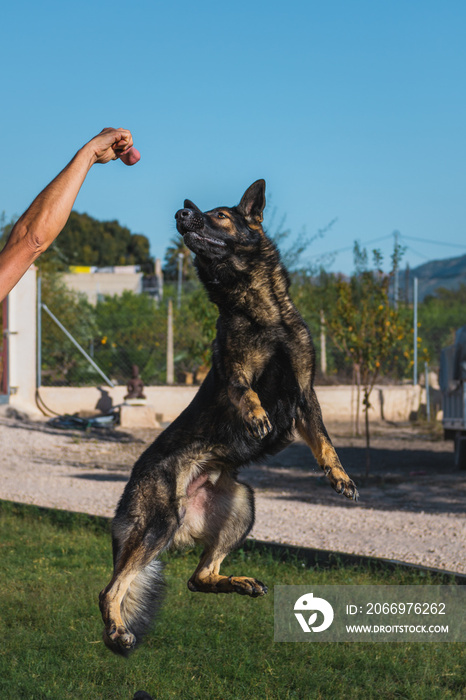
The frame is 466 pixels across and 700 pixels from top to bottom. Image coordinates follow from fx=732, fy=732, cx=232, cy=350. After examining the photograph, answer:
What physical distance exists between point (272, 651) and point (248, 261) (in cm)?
288

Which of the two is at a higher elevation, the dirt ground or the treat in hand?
the treat in hand

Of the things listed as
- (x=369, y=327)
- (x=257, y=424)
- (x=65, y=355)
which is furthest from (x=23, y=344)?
(x=257, y=424)

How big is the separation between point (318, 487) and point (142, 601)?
8.84 metres

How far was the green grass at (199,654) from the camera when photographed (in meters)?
4.16

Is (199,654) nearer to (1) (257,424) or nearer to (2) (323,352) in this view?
(1) (257,424)

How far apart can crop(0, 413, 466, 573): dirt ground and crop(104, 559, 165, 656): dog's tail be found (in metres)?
4.47

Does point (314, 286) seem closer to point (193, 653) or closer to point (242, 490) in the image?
point (193, 653)

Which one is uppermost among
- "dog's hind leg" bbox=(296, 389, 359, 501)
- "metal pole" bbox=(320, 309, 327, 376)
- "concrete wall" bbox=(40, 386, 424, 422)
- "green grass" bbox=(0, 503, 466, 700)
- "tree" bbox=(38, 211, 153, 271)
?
"tree" bbox=(38, 211, 153, 271)

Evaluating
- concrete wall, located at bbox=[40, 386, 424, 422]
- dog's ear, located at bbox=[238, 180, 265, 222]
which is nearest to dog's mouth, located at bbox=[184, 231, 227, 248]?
dog's ear, located at bbox=[238, 180, 265, 222]

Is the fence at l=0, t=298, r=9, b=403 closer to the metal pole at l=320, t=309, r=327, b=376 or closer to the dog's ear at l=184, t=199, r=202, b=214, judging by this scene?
the metal pole at l=320, t=309, r=327, b=376

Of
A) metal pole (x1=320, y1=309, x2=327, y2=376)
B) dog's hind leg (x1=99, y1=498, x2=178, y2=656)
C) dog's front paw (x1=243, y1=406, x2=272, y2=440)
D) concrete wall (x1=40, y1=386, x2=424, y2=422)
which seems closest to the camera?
dog's front paw (x1=243, y1=406, x2=272, y2=440)

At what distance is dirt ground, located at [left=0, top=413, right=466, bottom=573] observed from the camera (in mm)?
7723

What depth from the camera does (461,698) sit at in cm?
405

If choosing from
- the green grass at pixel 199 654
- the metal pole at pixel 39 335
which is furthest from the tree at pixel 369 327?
the metal pole at pixel 39 335
